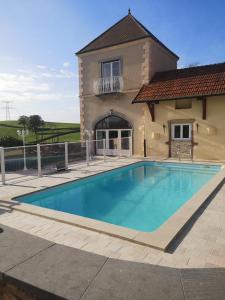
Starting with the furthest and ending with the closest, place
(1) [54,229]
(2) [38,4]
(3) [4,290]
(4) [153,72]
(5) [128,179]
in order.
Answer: (4) [153,72] → (5) [128,179] → (2) [38,4] → (1) [54,229] → (3) [4,290]

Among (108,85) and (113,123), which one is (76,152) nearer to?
(113,123)

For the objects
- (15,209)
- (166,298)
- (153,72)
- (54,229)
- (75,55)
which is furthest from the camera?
(75,55)

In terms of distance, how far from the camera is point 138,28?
1677cm

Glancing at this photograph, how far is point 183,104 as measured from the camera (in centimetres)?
1501

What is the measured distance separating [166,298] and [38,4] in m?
10.3

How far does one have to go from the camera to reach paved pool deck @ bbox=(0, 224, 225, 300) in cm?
271

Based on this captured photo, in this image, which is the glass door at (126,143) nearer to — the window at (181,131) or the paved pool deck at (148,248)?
the window at (181,131)

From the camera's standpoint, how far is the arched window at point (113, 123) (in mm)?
17281

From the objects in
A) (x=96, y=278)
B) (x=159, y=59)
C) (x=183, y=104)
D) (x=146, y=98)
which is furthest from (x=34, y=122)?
(x=96, y=278)

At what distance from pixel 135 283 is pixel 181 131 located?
13.3 meters

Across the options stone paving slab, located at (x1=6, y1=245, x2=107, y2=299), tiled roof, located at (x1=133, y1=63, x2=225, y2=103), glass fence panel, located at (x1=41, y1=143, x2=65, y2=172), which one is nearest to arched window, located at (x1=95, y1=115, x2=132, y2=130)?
tiled roof, located at (x1=133, y1=63, x2=225, y2=103)

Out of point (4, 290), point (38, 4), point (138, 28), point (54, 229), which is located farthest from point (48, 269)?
point (138, 28)

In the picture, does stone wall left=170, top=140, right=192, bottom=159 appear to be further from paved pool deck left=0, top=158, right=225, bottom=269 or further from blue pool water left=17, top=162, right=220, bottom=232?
paved pool deck left=0, top=158, right=225, bottom=269

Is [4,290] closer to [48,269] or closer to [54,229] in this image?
[48,269]
